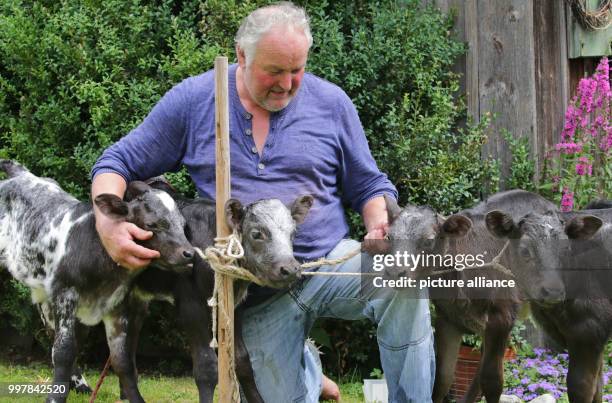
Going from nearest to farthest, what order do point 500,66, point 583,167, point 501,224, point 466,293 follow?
point 501,224, point 466,293, point 583,167, point 500,66

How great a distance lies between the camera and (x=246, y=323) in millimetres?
5191

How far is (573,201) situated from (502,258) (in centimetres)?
189

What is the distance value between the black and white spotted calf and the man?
138mm

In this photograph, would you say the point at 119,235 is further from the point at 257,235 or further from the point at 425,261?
the point at 425,261

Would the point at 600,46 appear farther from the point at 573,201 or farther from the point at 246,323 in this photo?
the point at 246,323

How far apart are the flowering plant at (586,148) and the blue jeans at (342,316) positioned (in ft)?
8.34

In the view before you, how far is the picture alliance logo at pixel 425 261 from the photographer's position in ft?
15.5

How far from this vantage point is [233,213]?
15.3 ft

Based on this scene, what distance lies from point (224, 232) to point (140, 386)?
2847 millimetres

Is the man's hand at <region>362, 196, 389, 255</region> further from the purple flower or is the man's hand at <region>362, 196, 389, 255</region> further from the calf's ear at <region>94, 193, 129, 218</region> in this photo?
the purple flower

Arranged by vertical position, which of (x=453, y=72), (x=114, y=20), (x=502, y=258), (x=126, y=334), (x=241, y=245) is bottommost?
(x=126, y=334)

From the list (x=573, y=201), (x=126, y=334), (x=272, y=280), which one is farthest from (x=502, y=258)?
(x=126, y=334)

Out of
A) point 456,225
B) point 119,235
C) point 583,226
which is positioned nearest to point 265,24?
point 119,235

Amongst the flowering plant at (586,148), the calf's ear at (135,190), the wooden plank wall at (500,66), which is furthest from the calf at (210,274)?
the flowering plant at (586,148)
